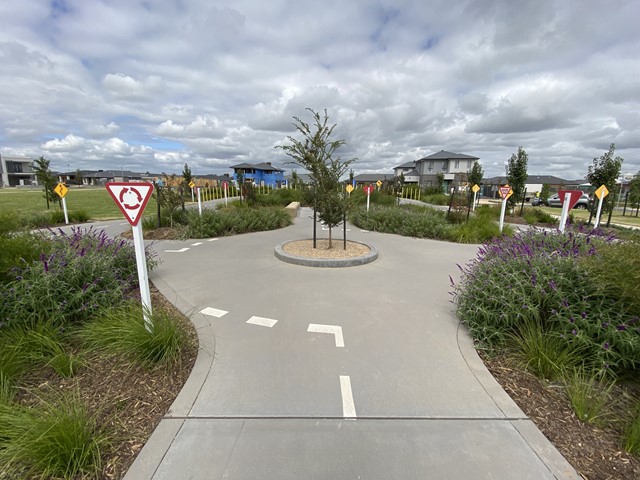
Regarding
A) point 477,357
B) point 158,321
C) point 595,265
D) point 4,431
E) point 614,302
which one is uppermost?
point 595,265

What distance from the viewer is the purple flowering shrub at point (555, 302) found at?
2.65 metres

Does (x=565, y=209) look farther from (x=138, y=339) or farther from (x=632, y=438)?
(x=138, y=339)

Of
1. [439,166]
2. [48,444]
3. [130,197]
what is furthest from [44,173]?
[439,166]

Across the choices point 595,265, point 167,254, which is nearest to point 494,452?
point 595,265

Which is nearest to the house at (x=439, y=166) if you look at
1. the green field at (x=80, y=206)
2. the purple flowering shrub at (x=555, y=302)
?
the green field at (x=80, y=206)

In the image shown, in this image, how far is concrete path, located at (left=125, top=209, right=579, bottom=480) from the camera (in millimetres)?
1854

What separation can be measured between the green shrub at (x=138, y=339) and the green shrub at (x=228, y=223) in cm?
656

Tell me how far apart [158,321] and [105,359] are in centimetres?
59

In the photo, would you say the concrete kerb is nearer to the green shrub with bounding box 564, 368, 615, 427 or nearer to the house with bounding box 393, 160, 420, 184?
the green shrub with bounding box 564, 368, 615, 427

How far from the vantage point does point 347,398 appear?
2402 millimetres

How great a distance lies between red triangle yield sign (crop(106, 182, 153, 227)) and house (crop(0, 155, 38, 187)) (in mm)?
103843

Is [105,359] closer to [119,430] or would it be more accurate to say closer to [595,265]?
[119,430]

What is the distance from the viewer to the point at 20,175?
7888 cm

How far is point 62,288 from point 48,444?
2.17 meters
